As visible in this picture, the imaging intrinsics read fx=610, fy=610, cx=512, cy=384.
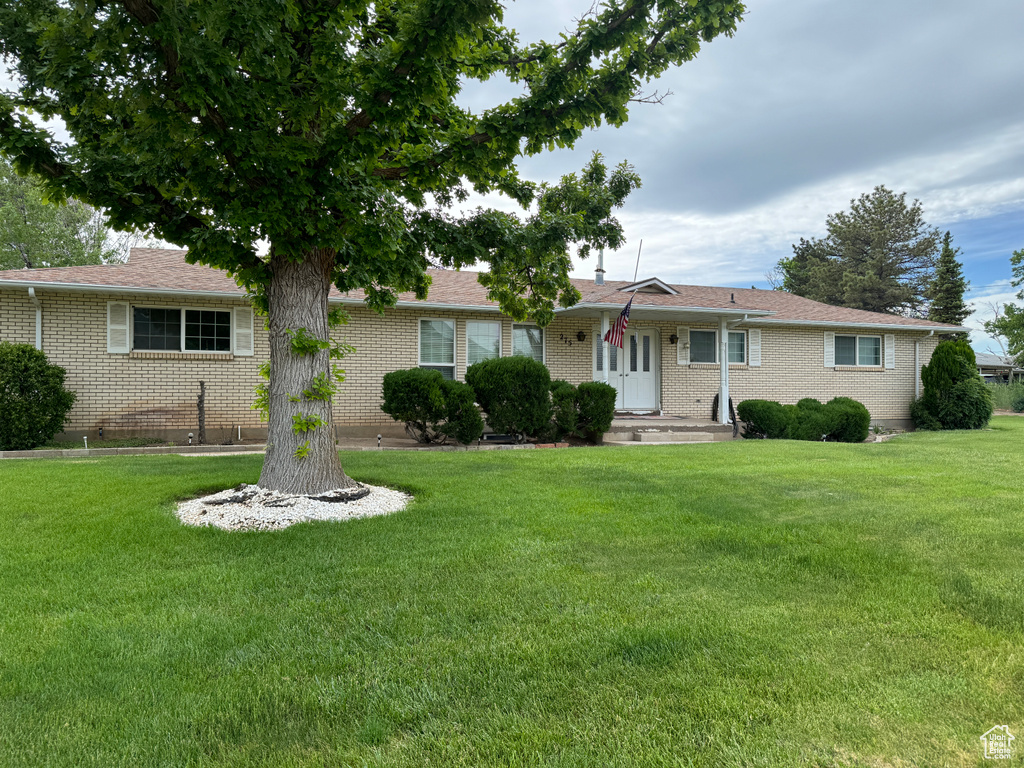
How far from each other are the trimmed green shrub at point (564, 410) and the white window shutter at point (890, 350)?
36.0 feet

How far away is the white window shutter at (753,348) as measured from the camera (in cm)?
1641

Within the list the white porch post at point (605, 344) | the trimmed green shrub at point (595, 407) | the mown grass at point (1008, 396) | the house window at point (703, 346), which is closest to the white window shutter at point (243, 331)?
the trimmed green shrub at point (595, 407)

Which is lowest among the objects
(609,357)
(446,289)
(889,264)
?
(609,357)

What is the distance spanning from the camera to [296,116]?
16.6 ft

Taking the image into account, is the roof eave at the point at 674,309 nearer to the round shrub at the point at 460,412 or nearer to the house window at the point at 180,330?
the round shrub at the point at 460,412

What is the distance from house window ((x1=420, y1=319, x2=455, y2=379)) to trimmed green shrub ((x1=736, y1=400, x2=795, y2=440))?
700 cm

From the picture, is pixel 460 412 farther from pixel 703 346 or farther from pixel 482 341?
pixel 703 346

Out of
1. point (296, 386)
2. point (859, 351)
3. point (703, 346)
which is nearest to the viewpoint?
point (296, 386)

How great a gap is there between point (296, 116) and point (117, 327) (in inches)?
353

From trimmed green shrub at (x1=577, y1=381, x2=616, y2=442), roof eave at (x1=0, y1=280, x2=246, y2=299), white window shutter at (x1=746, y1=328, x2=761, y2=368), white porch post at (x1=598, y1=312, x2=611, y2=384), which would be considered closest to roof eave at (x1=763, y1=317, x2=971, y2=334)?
white window shutter at (x1=746, y1=328, x2=761, y2=368)

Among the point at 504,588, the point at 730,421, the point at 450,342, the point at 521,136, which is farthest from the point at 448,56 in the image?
the point at 730,421

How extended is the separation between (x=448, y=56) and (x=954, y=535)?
217 inches

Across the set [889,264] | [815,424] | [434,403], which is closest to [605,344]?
[434,403]

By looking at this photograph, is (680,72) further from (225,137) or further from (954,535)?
(954,535)
